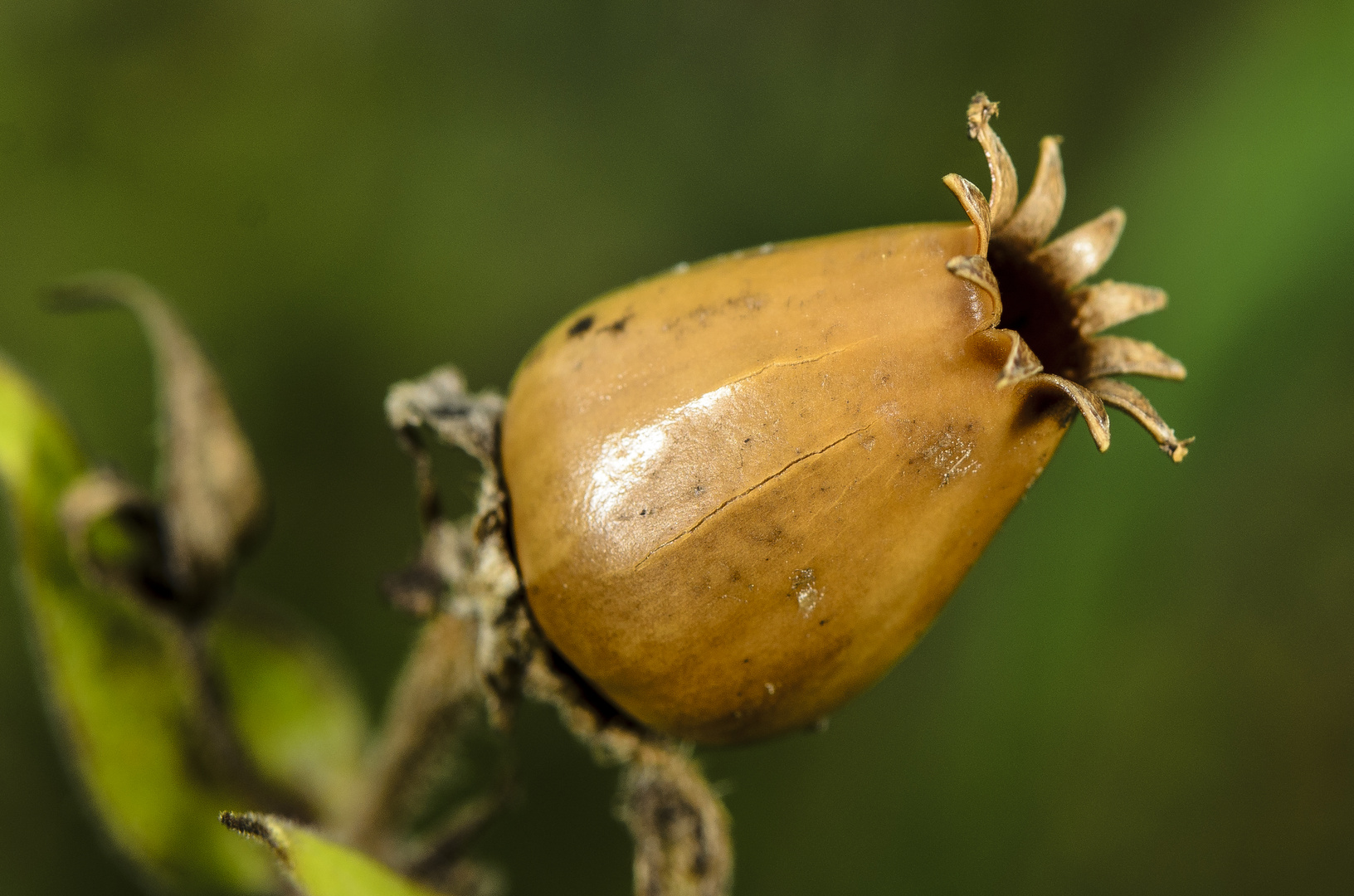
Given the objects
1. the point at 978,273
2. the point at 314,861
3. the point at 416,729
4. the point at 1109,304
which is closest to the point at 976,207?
the point at 978,273

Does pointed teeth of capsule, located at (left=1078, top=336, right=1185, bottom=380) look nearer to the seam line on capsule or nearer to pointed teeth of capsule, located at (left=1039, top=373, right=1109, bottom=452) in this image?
pointed teeth of capsule, located at (left=1039, top=373, right=1109, bottom=452)

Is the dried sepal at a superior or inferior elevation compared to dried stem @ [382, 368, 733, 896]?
superior

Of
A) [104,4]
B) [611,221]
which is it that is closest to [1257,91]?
[611,221]

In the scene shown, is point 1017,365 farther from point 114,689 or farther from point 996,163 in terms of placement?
point 114,689

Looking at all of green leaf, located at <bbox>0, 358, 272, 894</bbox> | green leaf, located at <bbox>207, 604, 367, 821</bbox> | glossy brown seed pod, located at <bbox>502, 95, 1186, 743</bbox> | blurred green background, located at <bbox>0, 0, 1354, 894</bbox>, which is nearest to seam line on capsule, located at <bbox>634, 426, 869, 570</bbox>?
glossy brown seed pod, located at <bbox>502, 95, 1186, 743</bbox>

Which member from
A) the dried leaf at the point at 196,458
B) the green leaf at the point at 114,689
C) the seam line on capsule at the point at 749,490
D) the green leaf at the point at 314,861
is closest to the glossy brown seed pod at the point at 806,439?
the seam line on capsule at the point at 749,490

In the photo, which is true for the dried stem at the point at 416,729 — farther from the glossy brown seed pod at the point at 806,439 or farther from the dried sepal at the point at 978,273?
the dried sepal at the point at 978,273

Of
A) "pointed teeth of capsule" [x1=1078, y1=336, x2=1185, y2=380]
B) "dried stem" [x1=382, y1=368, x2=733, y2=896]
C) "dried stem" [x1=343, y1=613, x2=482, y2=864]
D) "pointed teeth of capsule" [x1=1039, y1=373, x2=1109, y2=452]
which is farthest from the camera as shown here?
"dried stem" [x1=343, y1=613, x2=482, y2=864]
